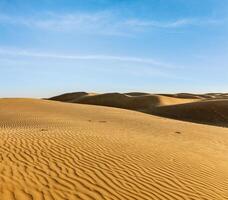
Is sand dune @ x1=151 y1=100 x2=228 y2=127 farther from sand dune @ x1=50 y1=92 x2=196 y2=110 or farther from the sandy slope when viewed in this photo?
the sandy slope

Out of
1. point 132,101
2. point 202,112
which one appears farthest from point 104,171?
point 132,101

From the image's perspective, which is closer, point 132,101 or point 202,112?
point 202,112

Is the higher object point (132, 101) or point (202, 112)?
point (132, 101)

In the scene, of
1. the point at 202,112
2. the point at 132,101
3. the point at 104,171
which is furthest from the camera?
the point at 132,101

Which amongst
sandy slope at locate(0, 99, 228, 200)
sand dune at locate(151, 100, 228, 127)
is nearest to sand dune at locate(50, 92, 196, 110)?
sand dune at locate(151, 100, 228, 127)

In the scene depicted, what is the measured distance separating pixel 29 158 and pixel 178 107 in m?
33.0

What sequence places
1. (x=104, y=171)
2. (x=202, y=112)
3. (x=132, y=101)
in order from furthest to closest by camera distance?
(x=132, y=101)
(x=202, y=112)
(x=104, y=171)

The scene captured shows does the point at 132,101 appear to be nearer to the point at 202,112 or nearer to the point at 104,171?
the point at 202,112

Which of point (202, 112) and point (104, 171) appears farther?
point (202, 112)

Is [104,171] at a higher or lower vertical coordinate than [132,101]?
lower

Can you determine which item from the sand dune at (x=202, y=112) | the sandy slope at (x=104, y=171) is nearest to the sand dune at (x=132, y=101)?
the sand dune at (x=202, y=112)

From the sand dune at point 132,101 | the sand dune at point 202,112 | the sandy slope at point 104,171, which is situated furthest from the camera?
the sand dune at point 132,101

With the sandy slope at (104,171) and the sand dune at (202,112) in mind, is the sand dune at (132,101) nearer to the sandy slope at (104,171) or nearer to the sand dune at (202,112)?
the sand dune at (202,112)

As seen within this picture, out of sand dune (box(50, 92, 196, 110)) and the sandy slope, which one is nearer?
the sandy slope
